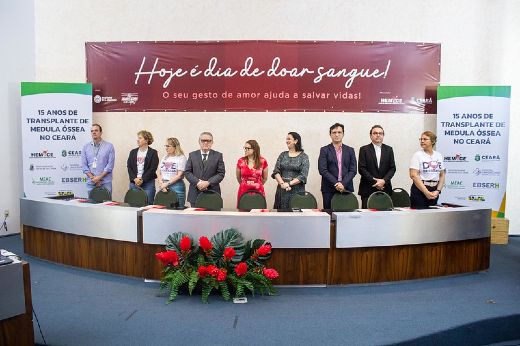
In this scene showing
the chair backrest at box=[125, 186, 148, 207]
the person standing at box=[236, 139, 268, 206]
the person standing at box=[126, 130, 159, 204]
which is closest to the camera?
the chair backrest at box=[125, 186, 148, 207]

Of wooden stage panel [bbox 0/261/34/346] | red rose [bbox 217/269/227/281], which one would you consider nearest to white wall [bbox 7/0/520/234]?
red rose [bbox 217/269/227/281]

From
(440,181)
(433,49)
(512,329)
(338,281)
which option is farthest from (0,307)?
(433,49)

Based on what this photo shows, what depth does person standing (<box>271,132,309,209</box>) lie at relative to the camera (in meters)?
4.43

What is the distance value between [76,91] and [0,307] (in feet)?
14.3

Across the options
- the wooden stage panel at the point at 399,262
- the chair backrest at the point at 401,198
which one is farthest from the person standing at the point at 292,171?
the wooden stage panel at the point at 399,262

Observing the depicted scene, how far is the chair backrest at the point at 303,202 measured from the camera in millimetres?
4023

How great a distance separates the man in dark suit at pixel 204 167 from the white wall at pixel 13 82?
2.89 metres

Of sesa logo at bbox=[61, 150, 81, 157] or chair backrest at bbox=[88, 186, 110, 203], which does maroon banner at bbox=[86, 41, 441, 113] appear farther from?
chair backrest at bbox=[88, 186, 110, 203]

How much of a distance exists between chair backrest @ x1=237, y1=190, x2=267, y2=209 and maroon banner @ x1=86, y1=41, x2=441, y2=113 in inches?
77.5

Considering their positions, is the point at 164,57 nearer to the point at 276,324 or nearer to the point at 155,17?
the point at 155,17

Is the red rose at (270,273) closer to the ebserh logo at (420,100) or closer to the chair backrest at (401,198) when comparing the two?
the chair backrest at (401,198)

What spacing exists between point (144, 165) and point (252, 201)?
1.70 metres

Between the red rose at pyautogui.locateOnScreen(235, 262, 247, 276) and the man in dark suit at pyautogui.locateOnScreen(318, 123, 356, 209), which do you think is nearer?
the red rose at pyautogui.locateOnScreen(235, 262, 247, 276)

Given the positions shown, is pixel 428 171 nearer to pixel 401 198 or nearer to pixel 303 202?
pixel 401 198
